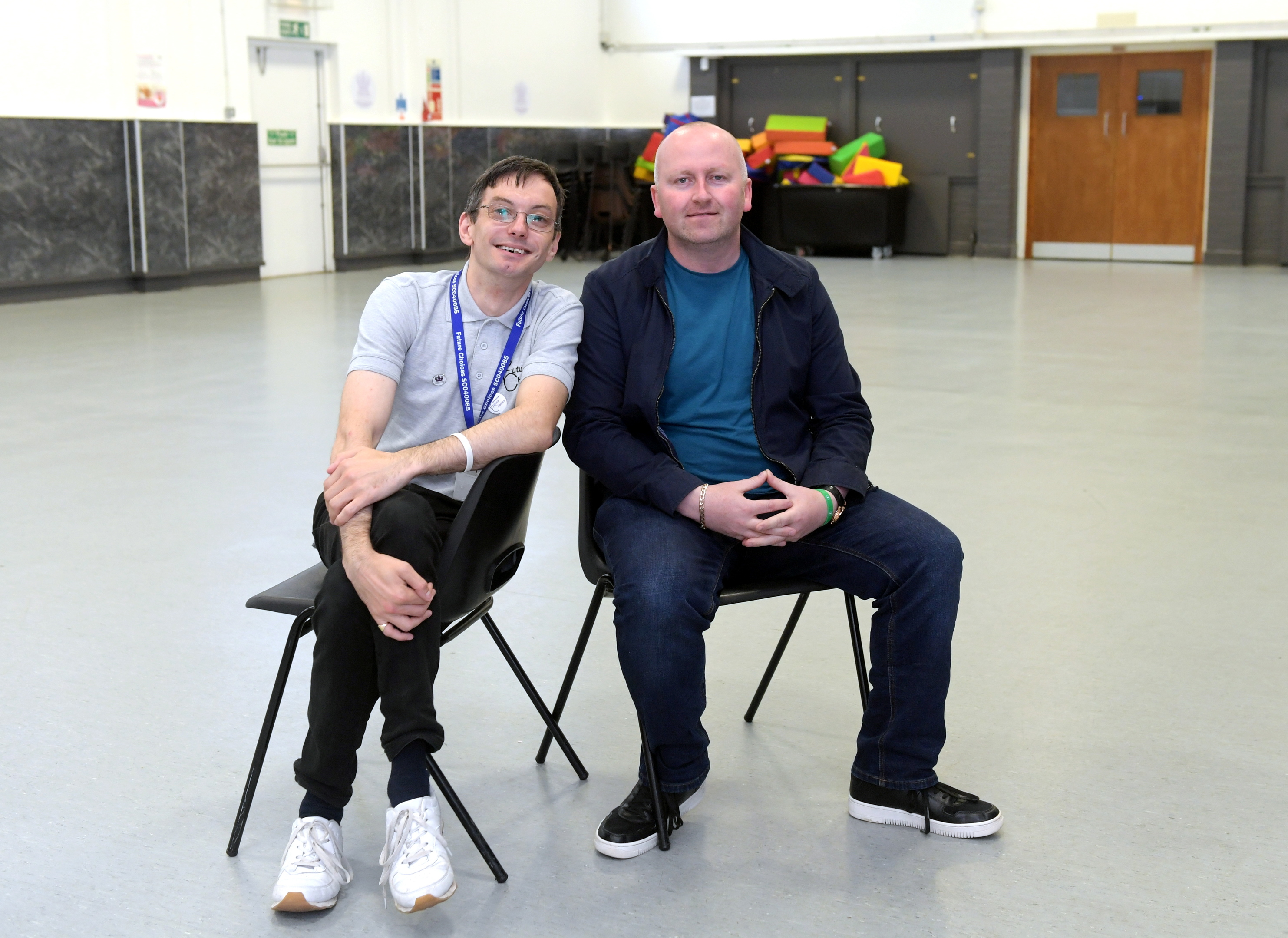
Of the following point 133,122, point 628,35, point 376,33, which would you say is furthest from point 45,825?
point 628,35

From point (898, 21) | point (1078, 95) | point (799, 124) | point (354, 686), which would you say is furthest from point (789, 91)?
point (354, 686)

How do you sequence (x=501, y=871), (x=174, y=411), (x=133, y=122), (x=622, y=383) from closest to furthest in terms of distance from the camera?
(x=501, y=871) → (x=622, y=383) → (x=174, y=411) → (x=133, y=122)

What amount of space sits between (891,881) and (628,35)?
14728mm

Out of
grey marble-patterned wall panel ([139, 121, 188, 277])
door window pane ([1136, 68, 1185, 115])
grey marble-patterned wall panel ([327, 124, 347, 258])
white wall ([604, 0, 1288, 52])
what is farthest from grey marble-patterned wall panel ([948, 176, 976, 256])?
grey marble-patterned wall panel ([139, 121, 188, 277])

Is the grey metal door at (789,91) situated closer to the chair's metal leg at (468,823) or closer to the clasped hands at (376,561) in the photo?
the clasped hands at (376,561)

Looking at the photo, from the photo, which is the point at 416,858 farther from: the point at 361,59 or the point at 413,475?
the point at 361,59

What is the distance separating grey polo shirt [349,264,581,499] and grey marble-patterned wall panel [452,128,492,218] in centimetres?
1188

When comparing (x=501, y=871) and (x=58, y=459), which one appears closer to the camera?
(x=501, y=871)

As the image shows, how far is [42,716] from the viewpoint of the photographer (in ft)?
8.23

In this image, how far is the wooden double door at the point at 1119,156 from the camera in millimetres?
13586

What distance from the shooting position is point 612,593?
7.03 ft

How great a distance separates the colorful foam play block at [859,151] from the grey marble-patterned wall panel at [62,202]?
7366 mm

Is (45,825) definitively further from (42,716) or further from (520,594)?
(520,594)

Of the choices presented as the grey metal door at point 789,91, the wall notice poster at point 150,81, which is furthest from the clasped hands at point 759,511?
the grey metal door at point 789,91
